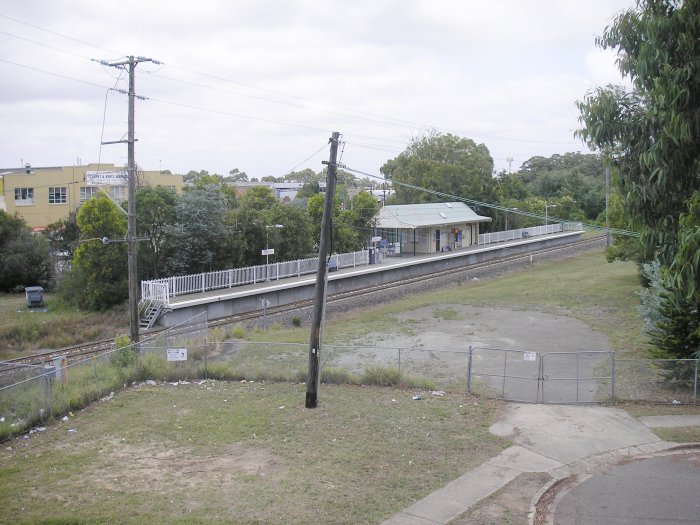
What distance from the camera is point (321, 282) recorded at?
1630cm

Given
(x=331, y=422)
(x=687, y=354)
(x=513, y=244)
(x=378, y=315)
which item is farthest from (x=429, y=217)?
(x=331, y=422)

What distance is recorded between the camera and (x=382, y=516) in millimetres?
10594

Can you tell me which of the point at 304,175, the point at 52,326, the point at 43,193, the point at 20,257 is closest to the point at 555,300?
the point at 52,326

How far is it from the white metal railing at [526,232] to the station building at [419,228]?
Result: 13.8 feet

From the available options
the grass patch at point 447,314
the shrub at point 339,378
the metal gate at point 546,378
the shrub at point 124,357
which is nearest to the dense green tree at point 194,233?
the grass patch at point 447,314

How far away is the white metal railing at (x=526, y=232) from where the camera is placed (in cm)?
6525

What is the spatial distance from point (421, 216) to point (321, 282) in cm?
4143

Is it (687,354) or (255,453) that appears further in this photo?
(687,354)

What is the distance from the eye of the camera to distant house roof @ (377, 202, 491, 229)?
5430cm

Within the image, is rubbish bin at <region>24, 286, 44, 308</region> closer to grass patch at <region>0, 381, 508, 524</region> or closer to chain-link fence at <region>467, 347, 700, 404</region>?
grass patch at <region>0, 381, 508, 524</region>

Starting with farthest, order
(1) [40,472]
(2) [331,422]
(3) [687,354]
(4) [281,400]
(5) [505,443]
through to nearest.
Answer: (3) [687,354]
(4) [281,400]
(2) [331,422]
(5) [505,443]
(1) [40,472]

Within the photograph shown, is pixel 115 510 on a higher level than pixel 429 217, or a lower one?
lower

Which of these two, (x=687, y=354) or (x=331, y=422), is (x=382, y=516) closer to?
(x=331, y=422)

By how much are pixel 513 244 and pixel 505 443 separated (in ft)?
163
